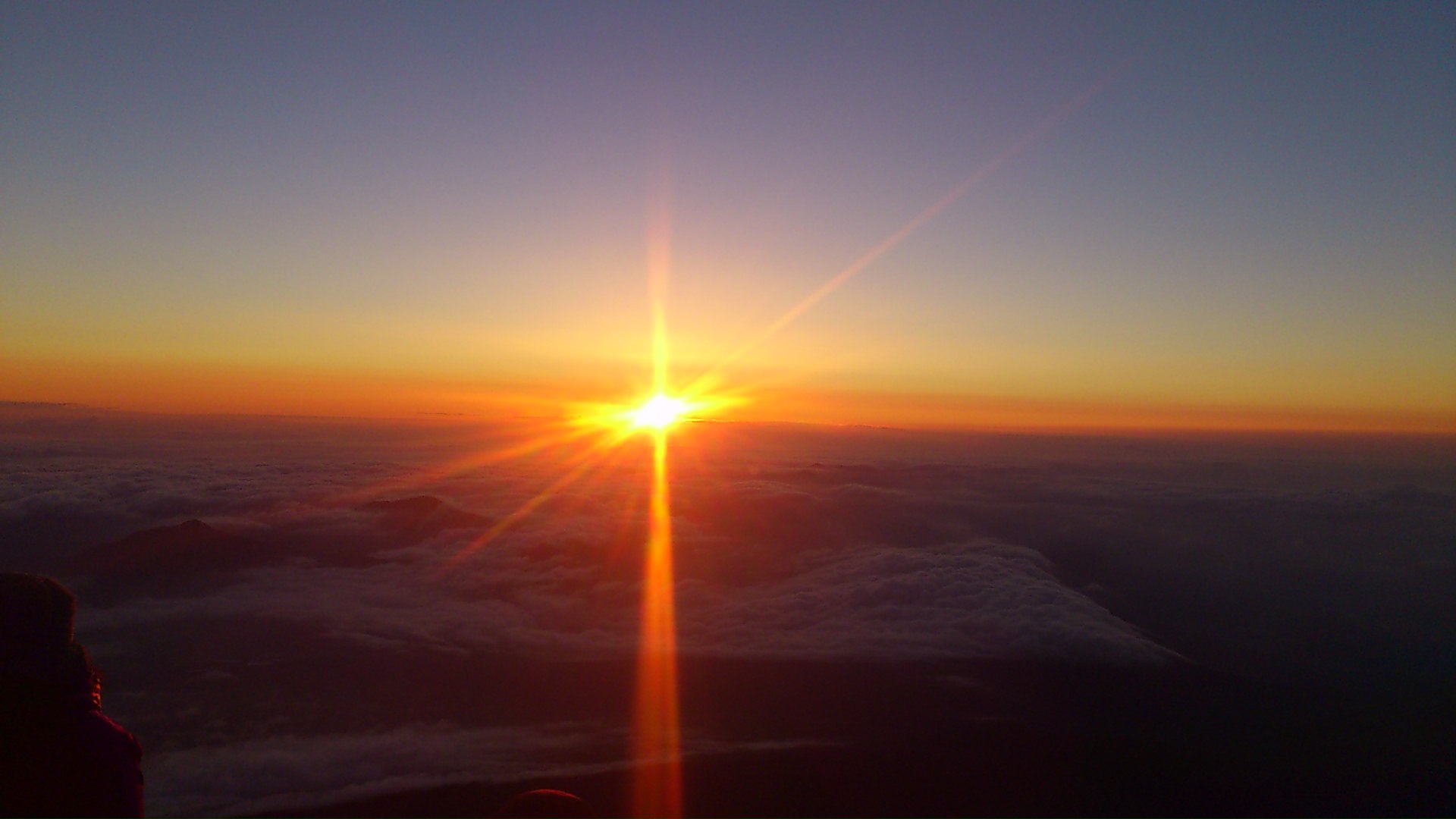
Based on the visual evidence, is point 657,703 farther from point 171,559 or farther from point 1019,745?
point 171,559

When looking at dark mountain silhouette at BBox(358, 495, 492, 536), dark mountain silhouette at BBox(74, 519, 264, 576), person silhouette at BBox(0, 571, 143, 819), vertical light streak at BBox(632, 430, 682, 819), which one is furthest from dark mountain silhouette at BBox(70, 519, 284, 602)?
person silhouette at BBox(0, 571, 143, 819)

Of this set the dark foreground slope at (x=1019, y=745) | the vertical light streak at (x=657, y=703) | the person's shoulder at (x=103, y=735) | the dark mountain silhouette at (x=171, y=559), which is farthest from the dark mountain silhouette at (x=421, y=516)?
the person's shoulder at (x=103, y=735)

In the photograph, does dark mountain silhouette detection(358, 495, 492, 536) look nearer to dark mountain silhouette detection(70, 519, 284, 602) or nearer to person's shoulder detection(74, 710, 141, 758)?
dark mountain silhouette detection(70, 519, 284, 602)

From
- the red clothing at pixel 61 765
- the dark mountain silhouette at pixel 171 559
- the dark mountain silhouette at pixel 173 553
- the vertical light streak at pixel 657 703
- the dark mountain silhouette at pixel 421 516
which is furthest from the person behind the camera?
the dark mountain silhouette at pixel 421 516

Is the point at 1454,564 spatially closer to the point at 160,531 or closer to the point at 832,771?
the point at 832,771

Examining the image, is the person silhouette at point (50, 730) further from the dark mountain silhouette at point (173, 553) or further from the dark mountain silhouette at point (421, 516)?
the dark mountain silhouette at point (421, 516)

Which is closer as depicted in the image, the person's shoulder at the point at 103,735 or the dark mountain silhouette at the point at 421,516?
the person's shoulder at the point at 103,735
